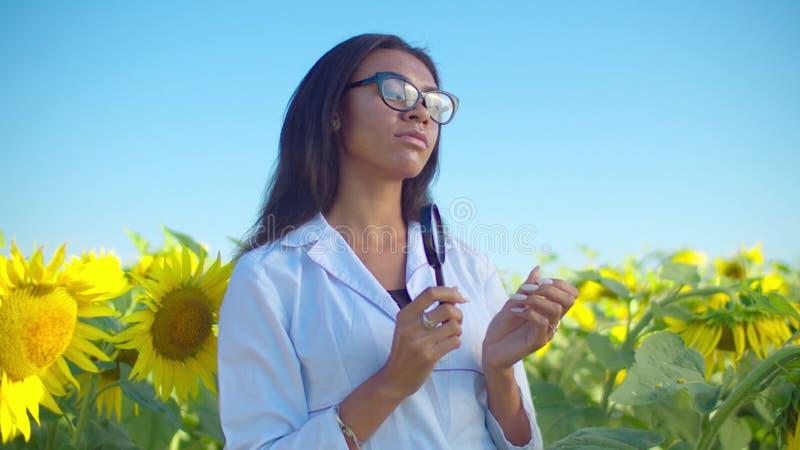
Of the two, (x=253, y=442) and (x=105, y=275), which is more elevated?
(x=105, y=275)

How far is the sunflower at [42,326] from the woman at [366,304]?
0.42m

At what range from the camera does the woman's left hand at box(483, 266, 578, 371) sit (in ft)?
5.46

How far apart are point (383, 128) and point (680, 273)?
1.23 metres

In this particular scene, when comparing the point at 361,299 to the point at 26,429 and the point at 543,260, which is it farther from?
the point at 543,260

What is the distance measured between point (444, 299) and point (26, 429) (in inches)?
44.8

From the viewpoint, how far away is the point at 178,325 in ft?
6.82

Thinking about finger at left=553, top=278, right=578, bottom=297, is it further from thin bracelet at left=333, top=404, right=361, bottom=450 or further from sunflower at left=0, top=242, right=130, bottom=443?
sunflower at left=0, top=242, right=130, bottom=443

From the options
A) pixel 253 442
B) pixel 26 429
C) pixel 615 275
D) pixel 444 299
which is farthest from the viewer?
pixel 615 275

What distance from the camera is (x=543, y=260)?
385 cm

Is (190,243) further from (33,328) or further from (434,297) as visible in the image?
Result: (434,297)

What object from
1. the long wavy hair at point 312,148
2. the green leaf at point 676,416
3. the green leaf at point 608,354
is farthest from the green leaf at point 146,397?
the green leaf at point 676,416

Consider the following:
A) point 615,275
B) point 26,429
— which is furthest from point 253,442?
point 615,275

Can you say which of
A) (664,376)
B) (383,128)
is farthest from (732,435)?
(383,128)

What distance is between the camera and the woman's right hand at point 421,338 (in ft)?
5.01
